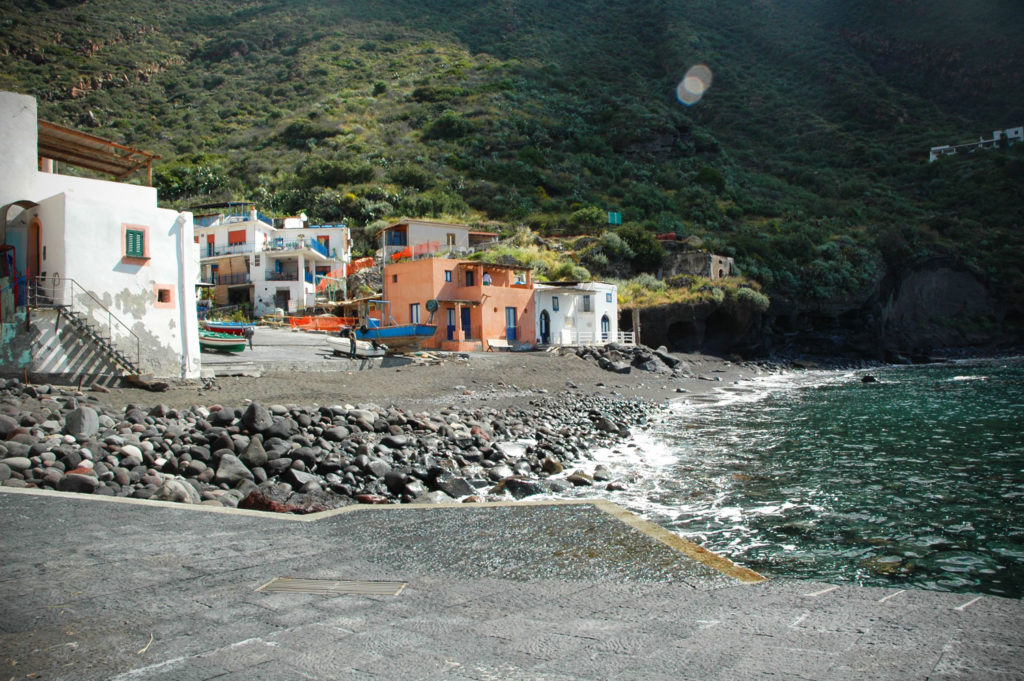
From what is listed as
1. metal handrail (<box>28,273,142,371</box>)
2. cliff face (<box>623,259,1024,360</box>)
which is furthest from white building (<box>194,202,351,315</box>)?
metal handrail (<box>28,273,142,371</box>)

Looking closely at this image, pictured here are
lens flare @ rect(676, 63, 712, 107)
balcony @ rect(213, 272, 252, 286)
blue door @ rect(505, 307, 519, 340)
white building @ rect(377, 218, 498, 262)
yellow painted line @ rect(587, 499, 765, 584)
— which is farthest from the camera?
lens flare @ rect(676, 63, 712, 107)

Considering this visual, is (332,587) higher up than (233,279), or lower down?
lower down

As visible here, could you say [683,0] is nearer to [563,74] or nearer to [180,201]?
[563,74]

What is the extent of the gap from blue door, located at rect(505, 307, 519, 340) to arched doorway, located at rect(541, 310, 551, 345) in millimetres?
1933

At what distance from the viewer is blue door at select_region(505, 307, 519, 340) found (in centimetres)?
3778

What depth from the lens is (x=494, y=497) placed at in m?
10.7

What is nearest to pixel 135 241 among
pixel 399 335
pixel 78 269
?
pixel 78 269

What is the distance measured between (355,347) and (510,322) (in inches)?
486

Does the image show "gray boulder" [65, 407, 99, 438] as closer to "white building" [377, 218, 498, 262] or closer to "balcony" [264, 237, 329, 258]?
"balcony" [264, 237, 329, 258]

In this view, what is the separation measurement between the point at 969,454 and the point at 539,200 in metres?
56.7

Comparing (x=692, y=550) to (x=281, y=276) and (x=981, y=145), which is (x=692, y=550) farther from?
(x=981, y=145)

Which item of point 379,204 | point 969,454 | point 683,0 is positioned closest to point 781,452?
point 969,454

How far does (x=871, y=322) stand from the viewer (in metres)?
54.0

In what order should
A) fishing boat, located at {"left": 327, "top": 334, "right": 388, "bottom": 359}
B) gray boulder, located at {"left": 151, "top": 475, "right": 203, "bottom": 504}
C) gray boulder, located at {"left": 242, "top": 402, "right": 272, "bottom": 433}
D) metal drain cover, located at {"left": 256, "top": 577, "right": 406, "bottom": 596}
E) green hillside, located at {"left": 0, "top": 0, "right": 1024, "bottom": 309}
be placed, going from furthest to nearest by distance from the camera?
green hillside, located at {"left": 0, "top": 0, "right": 1024, "bottom": 309} → fishing boat, located at {"left": 327, "top": 334, "right": 388, "bottom": 359} → gray boulder, located at {"left": 242, "top": 402, "right": 272, "bottom": 433} → gray boulder, located at {"left": 151, "top": 475, "right": 203, "bottom": 504} → metal drain cover, located at {"left": 256, "top": 577, "right": 406, "bottom": 596}
